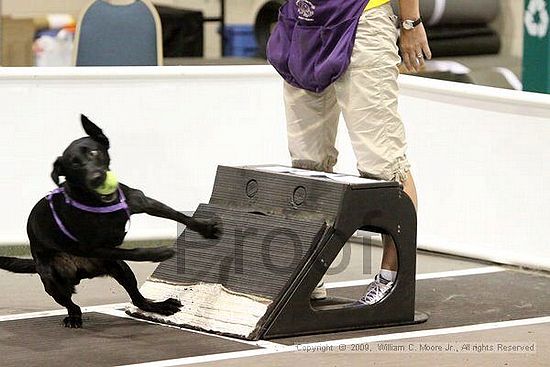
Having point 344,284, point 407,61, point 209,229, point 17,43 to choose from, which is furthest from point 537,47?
point 17,43

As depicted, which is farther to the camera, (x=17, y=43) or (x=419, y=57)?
(x=17, y=43)

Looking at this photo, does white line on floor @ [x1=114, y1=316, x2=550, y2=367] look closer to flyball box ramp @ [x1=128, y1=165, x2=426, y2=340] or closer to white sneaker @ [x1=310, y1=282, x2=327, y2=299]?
flyball box ramp @ [x1=128, y1=165, x2=426, y2=340]

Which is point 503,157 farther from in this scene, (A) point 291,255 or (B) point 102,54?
(B) point 102,54

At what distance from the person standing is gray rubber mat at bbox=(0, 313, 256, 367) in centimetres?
63

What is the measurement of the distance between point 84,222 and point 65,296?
0.32 meters

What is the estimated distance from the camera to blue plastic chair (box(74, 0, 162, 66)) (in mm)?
6273

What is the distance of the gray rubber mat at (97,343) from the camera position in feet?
11.8

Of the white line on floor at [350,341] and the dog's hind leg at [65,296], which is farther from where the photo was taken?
the dog's hind leg at [65,296]

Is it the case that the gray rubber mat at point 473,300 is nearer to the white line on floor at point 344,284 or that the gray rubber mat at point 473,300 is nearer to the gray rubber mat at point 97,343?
the white line on floor at point 344,284

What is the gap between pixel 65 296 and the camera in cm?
389

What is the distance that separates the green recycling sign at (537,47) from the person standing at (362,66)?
1902 millimetres

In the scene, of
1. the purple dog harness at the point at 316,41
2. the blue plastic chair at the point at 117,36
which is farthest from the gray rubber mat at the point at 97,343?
the blue plastic chair at the point at 117,36

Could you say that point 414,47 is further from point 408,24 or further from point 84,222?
point 84,222

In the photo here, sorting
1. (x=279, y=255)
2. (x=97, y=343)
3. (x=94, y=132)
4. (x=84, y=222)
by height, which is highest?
(x=94, y=132)
